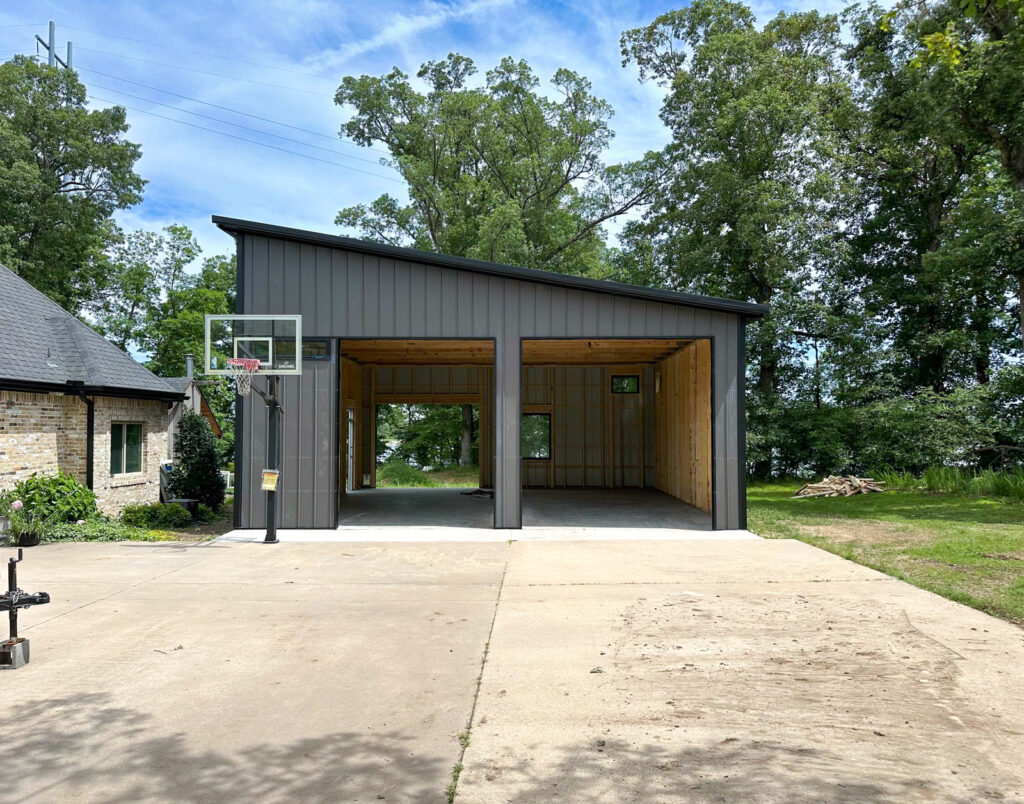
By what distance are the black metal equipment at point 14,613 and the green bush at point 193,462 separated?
34.4 feet

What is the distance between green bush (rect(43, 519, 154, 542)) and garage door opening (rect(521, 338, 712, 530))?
6953 mm

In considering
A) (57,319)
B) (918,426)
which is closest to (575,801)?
(57,319)

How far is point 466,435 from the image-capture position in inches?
1071

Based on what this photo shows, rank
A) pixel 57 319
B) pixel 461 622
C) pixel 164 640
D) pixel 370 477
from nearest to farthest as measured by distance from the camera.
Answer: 1. pixel 164 640
2. pixel 461 622
3. pixel 57 319
4. pixel 370 477

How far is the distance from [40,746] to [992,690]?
4.89m

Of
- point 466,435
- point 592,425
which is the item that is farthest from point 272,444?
point 466,435

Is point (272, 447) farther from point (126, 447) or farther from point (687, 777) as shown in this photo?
point (687, 777)

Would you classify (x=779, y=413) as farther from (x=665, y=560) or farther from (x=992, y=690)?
(x=992, y=690)

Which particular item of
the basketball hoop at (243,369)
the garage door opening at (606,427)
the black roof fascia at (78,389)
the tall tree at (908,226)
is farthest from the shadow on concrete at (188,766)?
the tall tree at (908,226)

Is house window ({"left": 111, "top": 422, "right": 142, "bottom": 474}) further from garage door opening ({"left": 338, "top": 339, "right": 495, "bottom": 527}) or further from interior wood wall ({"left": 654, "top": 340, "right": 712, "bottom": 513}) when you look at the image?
interior wood wall ({"left": 654, "top": 340, "right": 712, "bottom": 513})

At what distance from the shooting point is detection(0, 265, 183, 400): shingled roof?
10492 mm

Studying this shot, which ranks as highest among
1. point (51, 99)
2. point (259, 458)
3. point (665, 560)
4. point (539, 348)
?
point (51, 99)

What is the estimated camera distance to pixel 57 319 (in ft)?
42.7

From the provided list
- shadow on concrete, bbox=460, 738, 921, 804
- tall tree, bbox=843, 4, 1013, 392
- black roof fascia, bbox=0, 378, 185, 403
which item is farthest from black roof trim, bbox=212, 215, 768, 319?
tall tree, bbox=843, 4, 1013, 392
